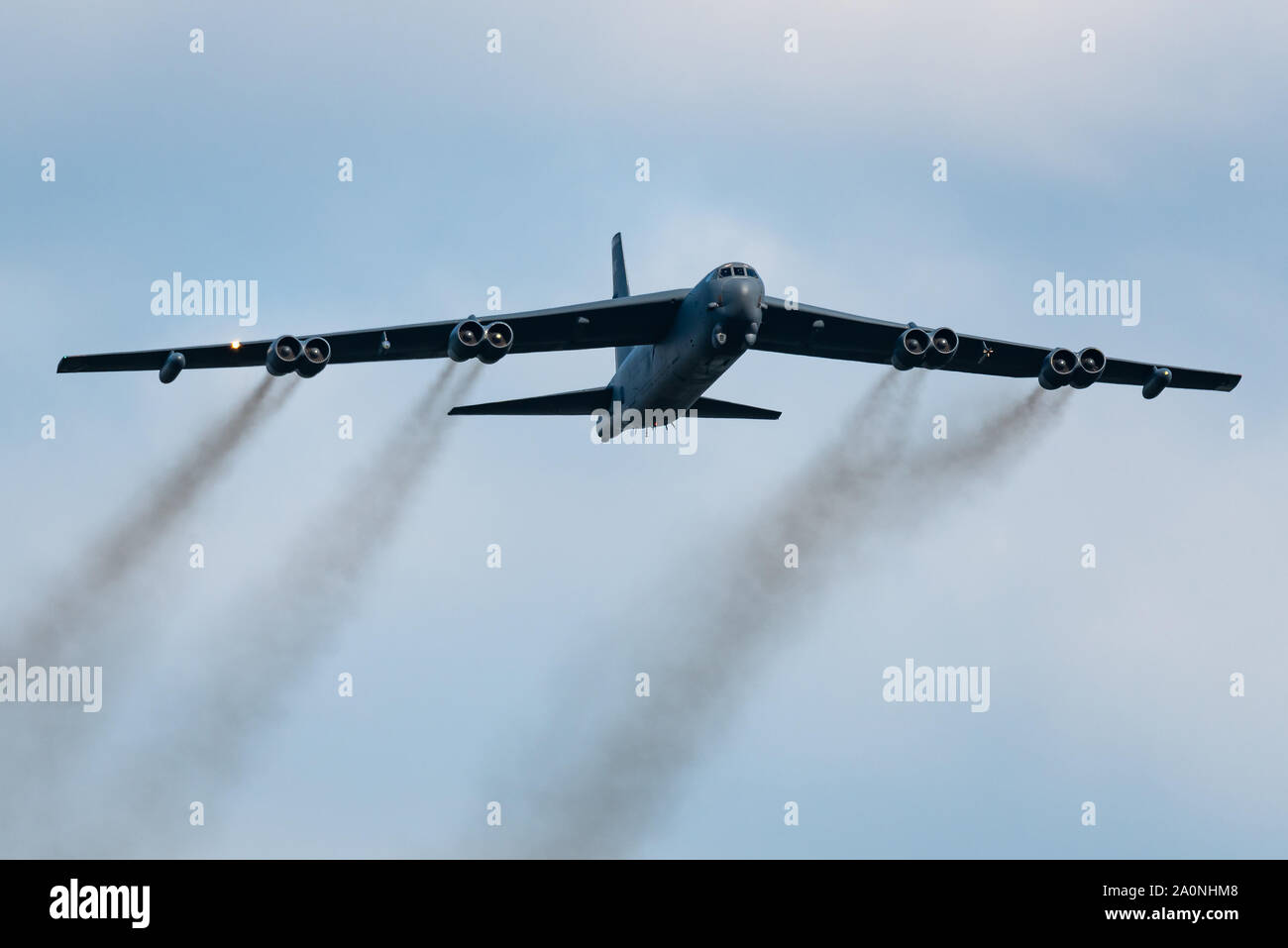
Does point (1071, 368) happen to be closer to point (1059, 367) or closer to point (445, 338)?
point (1059, 367)

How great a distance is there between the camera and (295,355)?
1663 inches

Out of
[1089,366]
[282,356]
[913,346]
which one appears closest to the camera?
[282,356]

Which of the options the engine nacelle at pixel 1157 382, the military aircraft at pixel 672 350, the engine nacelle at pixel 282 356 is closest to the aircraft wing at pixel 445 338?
the military aircraft at pixel 672 350

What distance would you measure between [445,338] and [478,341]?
11.8ft

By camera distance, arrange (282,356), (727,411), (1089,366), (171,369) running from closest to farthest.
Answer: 1. (282,356)
2. (171,369)
3. (1089,366)
4. (727,411)

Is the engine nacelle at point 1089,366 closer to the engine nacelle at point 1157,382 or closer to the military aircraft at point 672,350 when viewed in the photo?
the military aircraft at point 672,350

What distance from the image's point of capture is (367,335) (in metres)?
45.4

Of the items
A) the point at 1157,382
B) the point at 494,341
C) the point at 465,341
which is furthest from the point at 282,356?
the point at 1157,382

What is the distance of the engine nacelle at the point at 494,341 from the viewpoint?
139 feet

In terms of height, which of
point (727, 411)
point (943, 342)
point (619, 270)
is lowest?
point (727, 411)

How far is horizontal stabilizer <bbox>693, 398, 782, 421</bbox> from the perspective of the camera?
4816cm

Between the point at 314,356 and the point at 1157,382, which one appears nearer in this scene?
the point at 314,356

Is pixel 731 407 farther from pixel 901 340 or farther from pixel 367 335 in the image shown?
pixel 367 335
